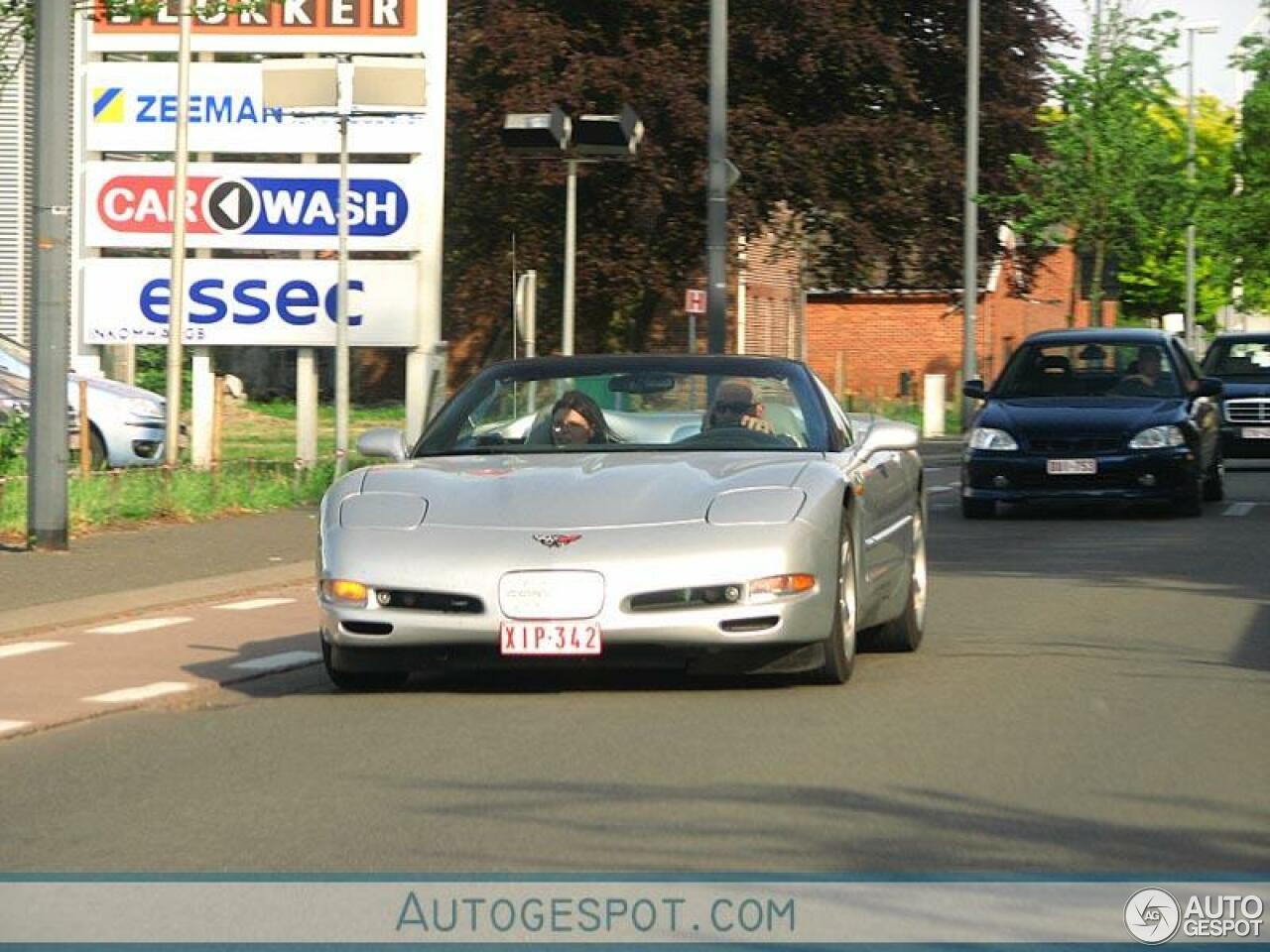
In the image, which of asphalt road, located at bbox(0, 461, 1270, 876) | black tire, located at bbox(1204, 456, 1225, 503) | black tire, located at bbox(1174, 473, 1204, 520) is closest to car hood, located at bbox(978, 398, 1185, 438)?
black tire, located at bbox(1174, 473, 1204, 520)

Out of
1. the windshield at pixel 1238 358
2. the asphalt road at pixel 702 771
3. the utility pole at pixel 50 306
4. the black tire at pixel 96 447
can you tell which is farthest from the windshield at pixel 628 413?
the windshield at pixel 1238 358

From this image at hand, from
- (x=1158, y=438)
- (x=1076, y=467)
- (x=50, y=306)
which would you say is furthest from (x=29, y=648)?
(x=1158, y=438)

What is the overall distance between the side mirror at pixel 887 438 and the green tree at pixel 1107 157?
33.5 metres

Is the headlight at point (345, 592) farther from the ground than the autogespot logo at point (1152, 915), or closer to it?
farther from the ground

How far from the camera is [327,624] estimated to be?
10.9m

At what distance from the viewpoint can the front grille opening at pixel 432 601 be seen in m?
10.5

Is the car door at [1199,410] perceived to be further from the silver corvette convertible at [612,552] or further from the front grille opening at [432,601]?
Answer: the front grille opening at [432,601]

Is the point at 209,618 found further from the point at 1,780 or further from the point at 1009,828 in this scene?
the point at 1009,828

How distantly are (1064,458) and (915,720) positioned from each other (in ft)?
44.9

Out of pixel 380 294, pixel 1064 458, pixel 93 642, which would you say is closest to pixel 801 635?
pixel 93 642

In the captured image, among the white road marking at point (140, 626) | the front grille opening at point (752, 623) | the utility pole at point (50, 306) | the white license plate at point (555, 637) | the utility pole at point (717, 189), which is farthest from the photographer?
the utility pole at point (717, 189)

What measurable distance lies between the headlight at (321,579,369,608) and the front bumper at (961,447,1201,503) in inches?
527

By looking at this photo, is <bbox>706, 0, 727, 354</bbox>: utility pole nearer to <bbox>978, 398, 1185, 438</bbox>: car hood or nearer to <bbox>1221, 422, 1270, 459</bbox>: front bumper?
<bbox>978, 398, 1185, 438</bbox>: car hood

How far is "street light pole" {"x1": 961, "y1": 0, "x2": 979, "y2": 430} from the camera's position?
1633 inches
